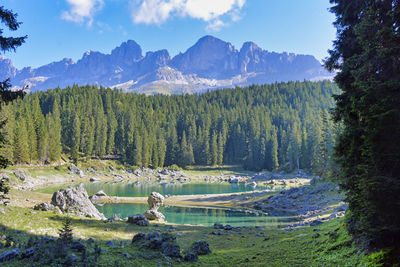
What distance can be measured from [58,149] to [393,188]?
292ft

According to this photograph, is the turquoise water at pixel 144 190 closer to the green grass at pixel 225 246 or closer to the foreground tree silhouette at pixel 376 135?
the green grass at pixel 225 246

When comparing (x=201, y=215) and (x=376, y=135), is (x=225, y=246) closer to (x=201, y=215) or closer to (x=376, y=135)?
(x=376, y=135)

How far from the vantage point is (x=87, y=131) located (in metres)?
103

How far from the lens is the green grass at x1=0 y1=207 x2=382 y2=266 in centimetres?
1109

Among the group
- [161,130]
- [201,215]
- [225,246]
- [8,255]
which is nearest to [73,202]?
[225,246]

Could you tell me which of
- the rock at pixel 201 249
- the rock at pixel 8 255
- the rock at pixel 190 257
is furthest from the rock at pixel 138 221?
the rock at pixel 8 255

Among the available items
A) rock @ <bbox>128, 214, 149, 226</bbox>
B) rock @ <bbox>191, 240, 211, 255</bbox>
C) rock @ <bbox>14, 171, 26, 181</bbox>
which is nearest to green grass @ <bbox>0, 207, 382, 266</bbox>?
rock @ <bbox>191, 240, 211, 255</bbox>

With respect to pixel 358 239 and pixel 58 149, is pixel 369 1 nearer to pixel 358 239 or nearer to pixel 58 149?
pixel 358 239

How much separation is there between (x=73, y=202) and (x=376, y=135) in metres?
27.1

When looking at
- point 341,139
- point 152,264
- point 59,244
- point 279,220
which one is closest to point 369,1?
point 341,139

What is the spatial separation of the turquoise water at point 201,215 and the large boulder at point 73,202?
572 centimetres

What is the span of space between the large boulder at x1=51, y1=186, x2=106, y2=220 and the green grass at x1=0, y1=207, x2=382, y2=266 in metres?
6.82

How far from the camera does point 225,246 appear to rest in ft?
60.6

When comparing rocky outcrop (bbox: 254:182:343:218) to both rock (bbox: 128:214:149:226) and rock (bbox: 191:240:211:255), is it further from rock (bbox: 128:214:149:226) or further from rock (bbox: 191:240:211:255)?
rock (bbox: 191:240:211:255)
